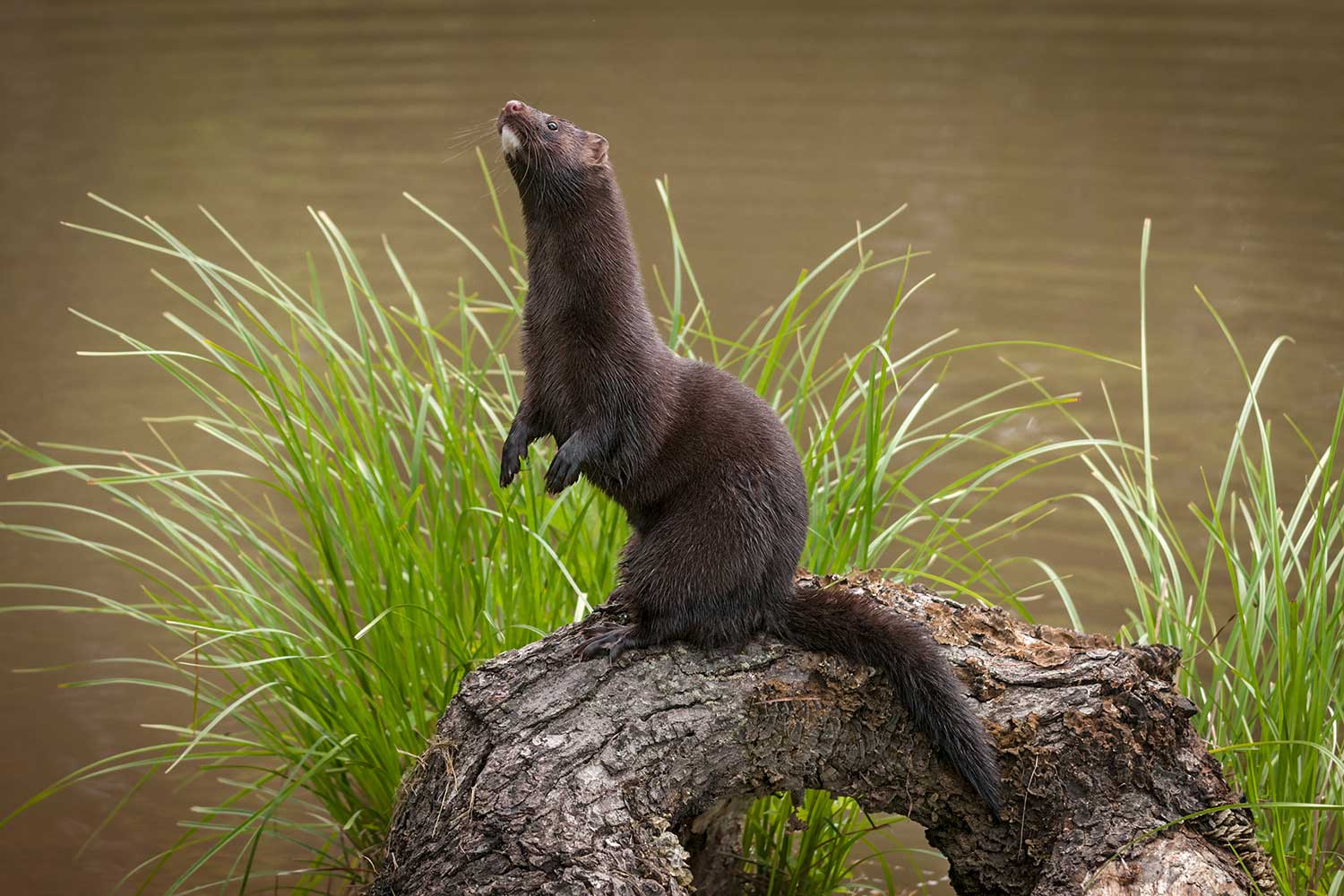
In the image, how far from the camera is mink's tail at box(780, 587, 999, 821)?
1.68m

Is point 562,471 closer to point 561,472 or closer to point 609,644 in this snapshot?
point 561,472

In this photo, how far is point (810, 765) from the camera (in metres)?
1.76

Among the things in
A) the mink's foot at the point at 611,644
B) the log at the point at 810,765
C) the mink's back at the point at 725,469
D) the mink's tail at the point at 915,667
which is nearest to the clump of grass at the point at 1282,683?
the log at the point at 810,765

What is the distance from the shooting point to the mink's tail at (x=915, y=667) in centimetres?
168

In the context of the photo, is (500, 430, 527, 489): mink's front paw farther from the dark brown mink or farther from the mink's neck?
the mink's neck

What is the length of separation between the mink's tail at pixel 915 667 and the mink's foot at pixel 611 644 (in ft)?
0.71

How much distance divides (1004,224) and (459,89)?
298 centimetres

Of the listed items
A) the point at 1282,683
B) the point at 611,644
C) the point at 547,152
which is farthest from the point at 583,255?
the point at 1282,683

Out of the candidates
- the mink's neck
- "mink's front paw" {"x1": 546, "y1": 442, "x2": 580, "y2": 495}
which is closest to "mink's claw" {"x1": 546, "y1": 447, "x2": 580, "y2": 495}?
"mink's front paw" {"x1": 546, "y1": 442, "x2": 580, "y2": 495}

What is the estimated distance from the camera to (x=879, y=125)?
251 inches

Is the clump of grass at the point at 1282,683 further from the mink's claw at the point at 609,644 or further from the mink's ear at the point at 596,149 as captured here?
the mink's ear at the point at 596,149

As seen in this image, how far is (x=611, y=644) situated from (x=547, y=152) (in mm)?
631

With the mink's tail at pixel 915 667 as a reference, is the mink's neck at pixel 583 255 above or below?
above

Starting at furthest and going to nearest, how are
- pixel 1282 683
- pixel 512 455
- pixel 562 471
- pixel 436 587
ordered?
pixel 436 587
pixel 1282 683
pixel 512 455
pixel 562 471
